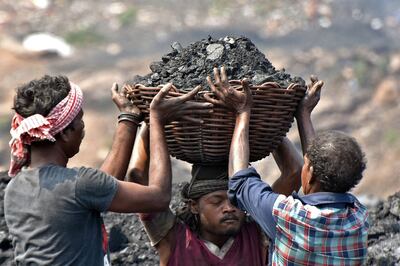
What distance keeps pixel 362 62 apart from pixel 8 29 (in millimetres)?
9430

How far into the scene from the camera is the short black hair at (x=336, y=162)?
3.29 meters

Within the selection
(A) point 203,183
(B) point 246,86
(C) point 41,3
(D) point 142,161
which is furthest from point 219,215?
(C) point 41,3

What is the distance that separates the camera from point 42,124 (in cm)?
333

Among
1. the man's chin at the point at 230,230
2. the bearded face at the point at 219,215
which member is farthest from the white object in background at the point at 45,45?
the man's chin at the point at 230,230

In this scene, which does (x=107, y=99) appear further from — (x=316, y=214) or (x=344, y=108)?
(x=316, y=214)

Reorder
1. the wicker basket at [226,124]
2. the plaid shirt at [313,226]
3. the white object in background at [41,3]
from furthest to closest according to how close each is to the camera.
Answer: the white object in background at [41,3], the wicker basket at [226,124], the plaid shirt at [313,226]

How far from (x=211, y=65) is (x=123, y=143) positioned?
57 cm

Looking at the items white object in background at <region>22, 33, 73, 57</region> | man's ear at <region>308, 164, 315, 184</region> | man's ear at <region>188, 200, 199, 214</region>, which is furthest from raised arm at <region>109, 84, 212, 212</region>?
white object in background at <region>22, 33, 73, 57</region>

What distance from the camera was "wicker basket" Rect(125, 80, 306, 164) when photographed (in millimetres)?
3768

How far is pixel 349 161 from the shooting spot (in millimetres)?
3297

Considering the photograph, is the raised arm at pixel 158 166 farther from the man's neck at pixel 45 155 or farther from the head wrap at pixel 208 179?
the head wrap at pixel 208 179

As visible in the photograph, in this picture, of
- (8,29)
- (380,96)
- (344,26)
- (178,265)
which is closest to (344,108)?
(380,96)

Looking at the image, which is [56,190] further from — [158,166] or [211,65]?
[211,65]

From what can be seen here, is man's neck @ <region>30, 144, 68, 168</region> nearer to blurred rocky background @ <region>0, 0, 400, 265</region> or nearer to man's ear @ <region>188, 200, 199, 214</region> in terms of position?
man's ear @ <region>188, 200, 199, 214</region>
